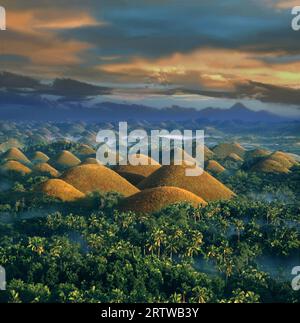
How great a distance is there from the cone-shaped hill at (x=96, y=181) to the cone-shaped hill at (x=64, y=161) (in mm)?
47729

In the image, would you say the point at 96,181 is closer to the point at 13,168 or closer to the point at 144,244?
the point at 13,168

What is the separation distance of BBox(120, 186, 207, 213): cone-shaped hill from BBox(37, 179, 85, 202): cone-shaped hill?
10631mm

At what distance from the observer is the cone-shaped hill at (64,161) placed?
15700 centimetres

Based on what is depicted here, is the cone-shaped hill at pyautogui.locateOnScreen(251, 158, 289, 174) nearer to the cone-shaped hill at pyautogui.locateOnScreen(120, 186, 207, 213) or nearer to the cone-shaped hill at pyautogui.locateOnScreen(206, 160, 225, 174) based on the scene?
the cone-shaped hill at pyautogui.locateOnScreen(206, 160, 225, 174)

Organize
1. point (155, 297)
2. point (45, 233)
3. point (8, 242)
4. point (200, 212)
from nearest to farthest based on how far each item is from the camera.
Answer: point (155, 297)
point (8, 242)
point (45, 233)
point (200, 212)

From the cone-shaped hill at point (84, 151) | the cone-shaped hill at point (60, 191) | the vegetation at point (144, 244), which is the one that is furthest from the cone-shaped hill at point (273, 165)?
the cone-shaped hill at point (84, 151)

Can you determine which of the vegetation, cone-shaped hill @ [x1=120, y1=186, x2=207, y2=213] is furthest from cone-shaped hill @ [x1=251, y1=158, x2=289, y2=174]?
cone-shaped hill @ [x1=120, y1=186, x2=207, y2=213]

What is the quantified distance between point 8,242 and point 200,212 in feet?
90.7

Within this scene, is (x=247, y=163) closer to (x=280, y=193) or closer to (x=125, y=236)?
(x=280, y=193)

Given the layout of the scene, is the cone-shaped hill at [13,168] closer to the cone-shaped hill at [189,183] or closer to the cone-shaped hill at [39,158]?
the cone-shaped hill at [39,158]

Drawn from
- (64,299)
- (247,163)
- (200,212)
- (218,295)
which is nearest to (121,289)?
(64,299)

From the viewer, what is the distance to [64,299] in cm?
4222

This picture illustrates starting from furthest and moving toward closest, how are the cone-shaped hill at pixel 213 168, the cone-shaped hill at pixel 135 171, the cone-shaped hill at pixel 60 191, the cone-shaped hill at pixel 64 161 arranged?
the cone-shaped hill at pixel 64 161, the cone-shaped hill at pixel 213 168, the cone-shaped hill at pixel 135 171, the cone-shaped hill at pixel 60 191

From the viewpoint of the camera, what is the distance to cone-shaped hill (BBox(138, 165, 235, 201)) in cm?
9838
